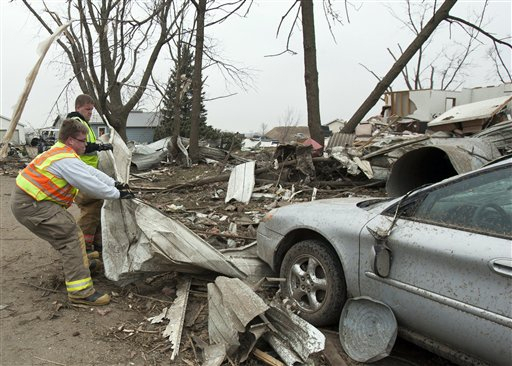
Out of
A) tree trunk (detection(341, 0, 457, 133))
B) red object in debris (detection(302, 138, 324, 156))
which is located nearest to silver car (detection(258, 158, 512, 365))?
red object in debris (detection(302, 138, 324, 156))

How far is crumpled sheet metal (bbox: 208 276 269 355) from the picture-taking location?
293 centimetres

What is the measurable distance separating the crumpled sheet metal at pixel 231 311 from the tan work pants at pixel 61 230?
1.26 metres

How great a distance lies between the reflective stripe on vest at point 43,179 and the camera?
361 centimetres

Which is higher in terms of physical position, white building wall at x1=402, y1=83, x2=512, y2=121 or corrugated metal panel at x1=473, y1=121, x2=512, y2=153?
white building wall at x1=402, y1=83, x2=512, y2=121

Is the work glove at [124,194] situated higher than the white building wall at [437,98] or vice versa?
the white building wall at [437,98]

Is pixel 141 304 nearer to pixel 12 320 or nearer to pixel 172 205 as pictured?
pixel 12 320

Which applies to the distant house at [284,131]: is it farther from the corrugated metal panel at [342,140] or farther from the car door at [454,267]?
the car door at [454,267]

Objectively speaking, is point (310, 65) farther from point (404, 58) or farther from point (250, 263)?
point (250, 263)

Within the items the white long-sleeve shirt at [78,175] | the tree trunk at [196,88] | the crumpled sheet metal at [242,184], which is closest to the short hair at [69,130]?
the white long-sleeve shirt at [78,175]

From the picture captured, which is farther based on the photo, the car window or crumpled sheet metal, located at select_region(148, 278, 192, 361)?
crumpled sheet metal, located at select_region(148, 278, 192, 361)

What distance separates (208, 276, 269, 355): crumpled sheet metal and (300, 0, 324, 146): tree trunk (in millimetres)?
7686

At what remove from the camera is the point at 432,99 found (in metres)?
18.1

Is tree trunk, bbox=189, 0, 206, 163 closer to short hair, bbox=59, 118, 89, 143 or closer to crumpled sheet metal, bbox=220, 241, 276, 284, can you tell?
crumpled sheet metal, bbox=220, 241, 276, 284

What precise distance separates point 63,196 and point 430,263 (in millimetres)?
3137
